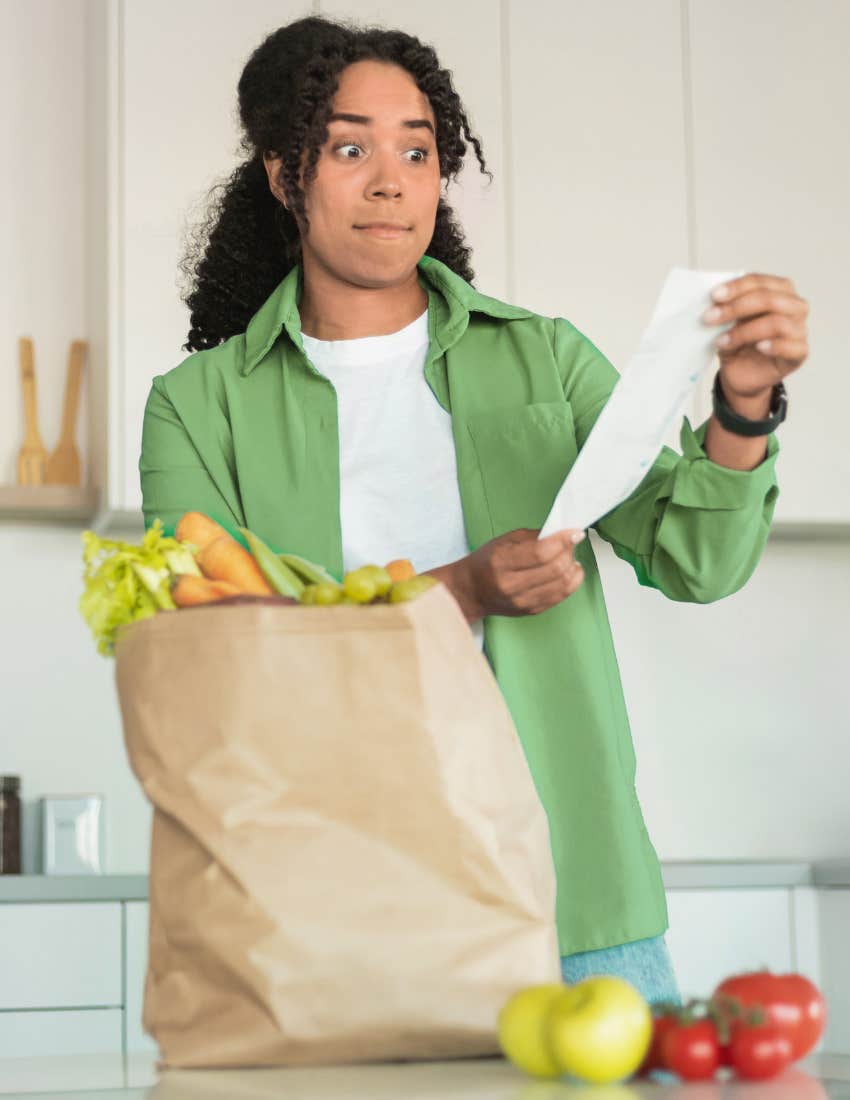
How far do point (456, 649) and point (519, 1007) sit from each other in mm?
182

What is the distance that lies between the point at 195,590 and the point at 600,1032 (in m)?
0.35

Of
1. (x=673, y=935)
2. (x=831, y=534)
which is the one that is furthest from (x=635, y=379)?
(x=831, y=534)

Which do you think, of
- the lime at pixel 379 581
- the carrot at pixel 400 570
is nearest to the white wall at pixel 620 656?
the carrot at pixel 400 570

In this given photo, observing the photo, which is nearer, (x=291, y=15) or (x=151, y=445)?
(x=151, y=445)

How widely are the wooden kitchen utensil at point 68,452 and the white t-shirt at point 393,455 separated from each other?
1.58 metres

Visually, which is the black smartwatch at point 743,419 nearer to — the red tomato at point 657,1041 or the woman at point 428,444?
the woman at point 428,444

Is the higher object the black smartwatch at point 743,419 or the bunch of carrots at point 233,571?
the black smartwatch at point 743,419

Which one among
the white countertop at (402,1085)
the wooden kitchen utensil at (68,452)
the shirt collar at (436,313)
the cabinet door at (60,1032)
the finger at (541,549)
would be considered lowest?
the cabinet door at (60,1032)

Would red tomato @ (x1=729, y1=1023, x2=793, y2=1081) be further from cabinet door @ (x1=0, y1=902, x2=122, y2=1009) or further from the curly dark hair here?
cabinet door @ (x1=0, y1=902, x2=122, y2=1009)

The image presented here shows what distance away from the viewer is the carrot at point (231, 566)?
0.92 meters

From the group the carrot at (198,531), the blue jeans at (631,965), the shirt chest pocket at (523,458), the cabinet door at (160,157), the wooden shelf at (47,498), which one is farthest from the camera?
the wooden shelf at (47,498)

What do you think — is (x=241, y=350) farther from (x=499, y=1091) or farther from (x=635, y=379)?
(x=499, y=1091)

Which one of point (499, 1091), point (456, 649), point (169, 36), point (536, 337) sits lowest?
point (499, 1091)

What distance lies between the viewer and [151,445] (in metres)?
1.37
